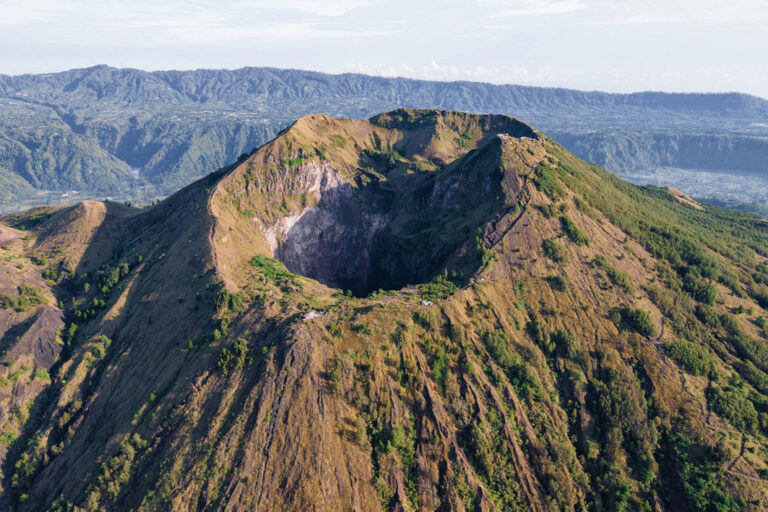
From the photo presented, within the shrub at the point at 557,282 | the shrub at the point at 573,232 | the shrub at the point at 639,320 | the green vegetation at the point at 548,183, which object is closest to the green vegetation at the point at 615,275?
Result: the shrub at the point at 573,232

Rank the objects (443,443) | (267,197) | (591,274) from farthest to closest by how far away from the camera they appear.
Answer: (267,197)
(591,274)
(443,443)

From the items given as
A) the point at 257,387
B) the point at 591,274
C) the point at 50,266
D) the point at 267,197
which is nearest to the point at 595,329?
the point at 591,274

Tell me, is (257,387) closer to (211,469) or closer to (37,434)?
(211,469)


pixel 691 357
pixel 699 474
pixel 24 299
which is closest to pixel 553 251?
pixel 691 357

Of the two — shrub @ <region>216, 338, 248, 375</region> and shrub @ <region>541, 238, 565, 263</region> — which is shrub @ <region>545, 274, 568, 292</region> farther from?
shrub @ <region>216, 338, 248, 375</region>

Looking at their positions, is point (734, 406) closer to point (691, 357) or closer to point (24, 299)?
point (691, 357)

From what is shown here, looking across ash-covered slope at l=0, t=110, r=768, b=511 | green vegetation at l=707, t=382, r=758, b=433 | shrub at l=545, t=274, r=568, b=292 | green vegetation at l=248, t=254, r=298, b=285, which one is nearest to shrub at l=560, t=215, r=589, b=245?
ash-covered slope at l=0, t=110, r=768, b=511

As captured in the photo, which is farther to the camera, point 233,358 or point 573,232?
point 573,232
